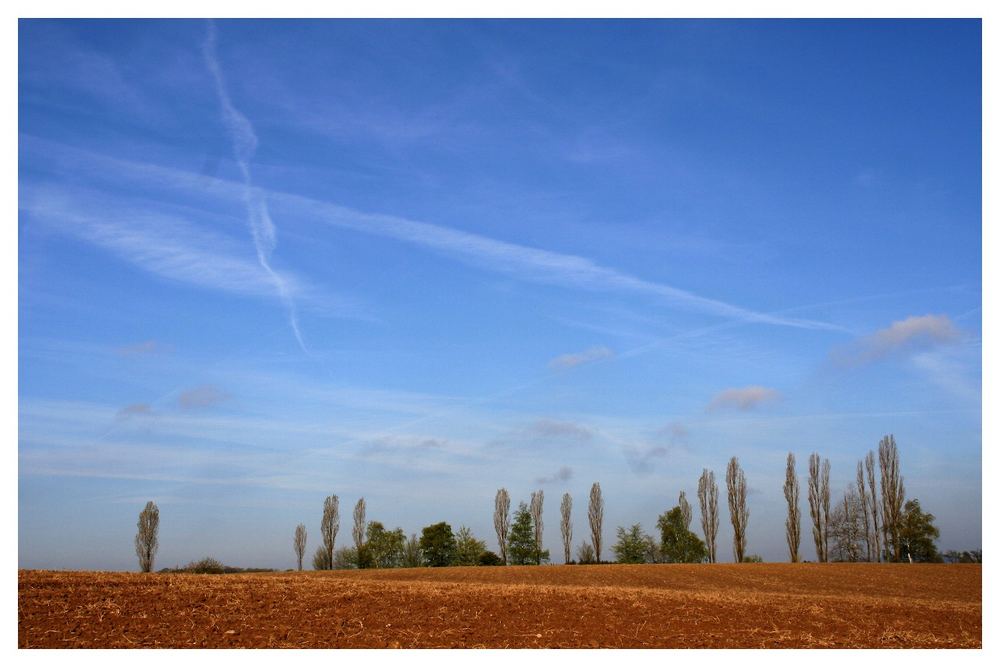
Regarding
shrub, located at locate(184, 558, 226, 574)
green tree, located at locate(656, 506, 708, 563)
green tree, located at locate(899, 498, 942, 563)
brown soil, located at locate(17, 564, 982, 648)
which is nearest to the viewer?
brown soil, located at locate(17, 564, 982, 648)

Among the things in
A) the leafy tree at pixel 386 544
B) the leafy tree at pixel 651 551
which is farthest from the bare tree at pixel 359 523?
the leafy tree at pixel 651 551

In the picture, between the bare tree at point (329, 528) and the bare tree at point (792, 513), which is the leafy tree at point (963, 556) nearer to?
the bare tree at point (792, 513)

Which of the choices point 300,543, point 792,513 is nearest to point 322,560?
point 300,543

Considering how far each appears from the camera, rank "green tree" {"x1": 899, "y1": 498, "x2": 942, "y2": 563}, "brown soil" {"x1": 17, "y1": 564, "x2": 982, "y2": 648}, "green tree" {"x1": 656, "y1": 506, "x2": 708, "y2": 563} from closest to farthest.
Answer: "brown soil" {"x1": 17, "y1": 564, "x2": 982, "y2": 648}, "green tree" {"x1": 899, "y1": 498, "x2": 942, "y2": 563}, "green tree" {"x1": 656, "y1": 506, "x2": 708, "y2": 563}

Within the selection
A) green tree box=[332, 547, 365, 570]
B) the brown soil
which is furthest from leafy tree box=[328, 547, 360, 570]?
the brown soil

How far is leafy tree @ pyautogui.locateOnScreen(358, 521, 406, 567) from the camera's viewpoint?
75125mm

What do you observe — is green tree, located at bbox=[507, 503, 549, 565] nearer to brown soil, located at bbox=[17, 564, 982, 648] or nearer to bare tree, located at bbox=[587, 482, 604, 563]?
bare tree, located at bbox=[587, 482, 604, 563]

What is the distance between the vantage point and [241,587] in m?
19.0

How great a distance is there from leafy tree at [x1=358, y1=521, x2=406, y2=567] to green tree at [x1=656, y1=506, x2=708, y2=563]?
28.4 metres

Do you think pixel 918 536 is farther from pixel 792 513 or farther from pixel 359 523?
pixel 359 523
